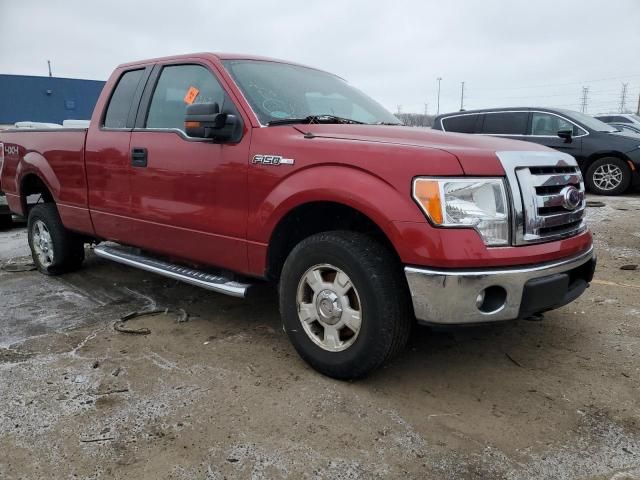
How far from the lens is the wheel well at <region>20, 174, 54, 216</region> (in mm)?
5270

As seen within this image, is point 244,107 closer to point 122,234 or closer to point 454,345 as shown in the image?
point 122,234

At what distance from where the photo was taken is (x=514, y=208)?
8.34 feet

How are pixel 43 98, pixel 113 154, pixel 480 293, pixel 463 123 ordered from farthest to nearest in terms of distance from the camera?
pixel 43 98, pixel 463 123, pixel 113 154, pixel 480 293

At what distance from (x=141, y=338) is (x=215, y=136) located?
1.47m

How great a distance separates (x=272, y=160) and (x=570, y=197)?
168 centimetres

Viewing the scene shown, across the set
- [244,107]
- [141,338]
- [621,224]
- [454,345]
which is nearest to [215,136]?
[244,107]

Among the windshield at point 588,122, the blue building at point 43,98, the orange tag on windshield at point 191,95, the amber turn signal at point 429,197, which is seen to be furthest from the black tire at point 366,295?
the blue building at point 43,98

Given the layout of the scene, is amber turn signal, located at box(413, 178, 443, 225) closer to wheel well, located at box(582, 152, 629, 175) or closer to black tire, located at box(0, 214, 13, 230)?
black tire, located at box(0, 214, 13, 230)

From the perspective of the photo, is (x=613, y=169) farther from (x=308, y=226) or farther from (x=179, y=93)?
(x=179, y=93)

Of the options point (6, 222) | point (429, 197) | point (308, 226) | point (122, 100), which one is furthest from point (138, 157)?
point (6, 222)

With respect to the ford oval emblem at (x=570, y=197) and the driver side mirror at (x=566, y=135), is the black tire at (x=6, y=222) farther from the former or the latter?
the driver side mirror at (x=566, y=135)

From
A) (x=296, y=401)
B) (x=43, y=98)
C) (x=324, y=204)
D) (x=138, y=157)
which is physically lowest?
(x=296, y=401)

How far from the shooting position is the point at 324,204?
2.94m

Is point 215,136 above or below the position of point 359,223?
above
